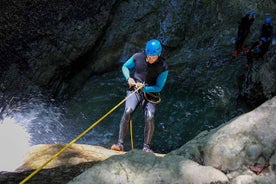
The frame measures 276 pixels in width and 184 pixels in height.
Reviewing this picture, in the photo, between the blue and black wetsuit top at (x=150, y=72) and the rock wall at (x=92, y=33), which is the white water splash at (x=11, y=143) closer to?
the rock wall at (x=92, y=33)

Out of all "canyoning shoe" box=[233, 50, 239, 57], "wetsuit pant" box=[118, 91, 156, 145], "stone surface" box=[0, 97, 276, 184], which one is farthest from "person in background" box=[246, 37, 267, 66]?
"stone surface" box=[0, 97, 276, 184]

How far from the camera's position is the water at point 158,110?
34.4 feet

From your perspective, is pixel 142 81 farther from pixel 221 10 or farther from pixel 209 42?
pixel 221 10

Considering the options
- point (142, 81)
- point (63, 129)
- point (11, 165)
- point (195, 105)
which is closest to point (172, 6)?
point (195, 105)

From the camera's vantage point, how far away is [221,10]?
1405cm

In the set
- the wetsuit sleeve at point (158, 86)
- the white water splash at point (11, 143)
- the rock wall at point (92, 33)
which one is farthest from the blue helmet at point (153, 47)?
the rock wall at point (92, 33)

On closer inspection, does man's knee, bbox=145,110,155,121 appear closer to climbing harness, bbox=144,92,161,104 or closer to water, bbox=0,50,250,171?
climbing harness, bbox=144,92,161,104

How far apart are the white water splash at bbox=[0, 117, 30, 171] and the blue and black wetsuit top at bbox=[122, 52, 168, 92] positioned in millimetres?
3309

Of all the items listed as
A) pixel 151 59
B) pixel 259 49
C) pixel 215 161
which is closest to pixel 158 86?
pixel 151 59

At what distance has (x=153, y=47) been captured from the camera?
6188 millimetres

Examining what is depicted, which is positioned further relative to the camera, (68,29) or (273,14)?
(273,14)

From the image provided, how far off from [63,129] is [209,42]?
6.34 m

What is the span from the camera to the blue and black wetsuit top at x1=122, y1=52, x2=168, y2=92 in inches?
261

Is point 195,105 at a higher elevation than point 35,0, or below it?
below
